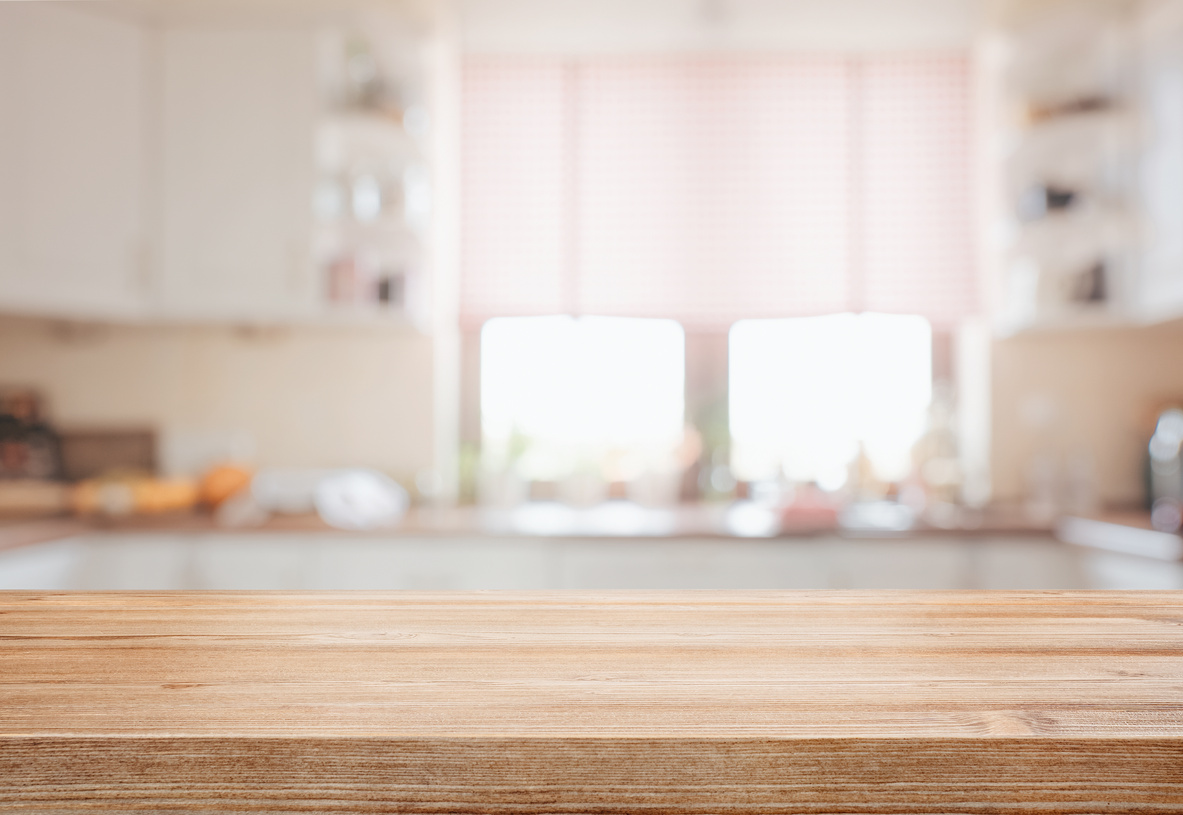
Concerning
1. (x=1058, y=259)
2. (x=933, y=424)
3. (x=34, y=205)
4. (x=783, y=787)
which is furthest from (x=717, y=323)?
(x=783, y=787)

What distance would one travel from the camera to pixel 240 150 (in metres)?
2.31

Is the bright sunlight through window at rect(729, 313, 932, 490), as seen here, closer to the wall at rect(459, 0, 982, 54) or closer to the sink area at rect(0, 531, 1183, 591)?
the sink area at rect(0, 531, 1183, 591)

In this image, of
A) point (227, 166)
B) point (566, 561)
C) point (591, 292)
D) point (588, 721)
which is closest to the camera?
point (588, 721)

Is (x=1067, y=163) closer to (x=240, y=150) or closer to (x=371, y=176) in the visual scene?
(x=371, y=176)

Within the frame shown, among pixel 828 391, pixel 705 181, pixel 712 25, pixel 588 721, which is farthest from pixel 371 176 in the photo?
pixel 588 721

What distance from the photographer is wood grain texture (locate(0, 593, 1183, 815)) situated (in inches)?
12.1

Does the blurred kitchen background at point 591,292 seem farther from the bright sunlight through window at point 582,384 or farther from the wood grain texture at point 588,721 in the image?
the wood grain texture at point 588,721

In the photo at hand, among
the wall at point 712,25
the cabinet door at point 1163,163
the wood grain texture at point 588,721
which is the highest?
the wall at point 712,25

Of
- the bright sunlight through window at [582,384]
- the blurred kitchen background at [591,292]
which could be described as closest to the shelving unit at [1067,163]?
the blurred kitchen background at [591,292]

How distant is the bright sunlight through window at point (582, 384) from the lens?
2.77m

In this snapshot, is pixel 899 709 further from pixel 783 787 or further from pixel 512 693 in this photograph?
pixel 512 693

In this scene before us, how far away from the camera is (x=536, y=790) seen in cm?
31

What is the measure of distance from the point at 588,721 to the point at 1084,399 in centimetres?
279

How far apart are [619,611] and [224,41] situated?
8.04ft
